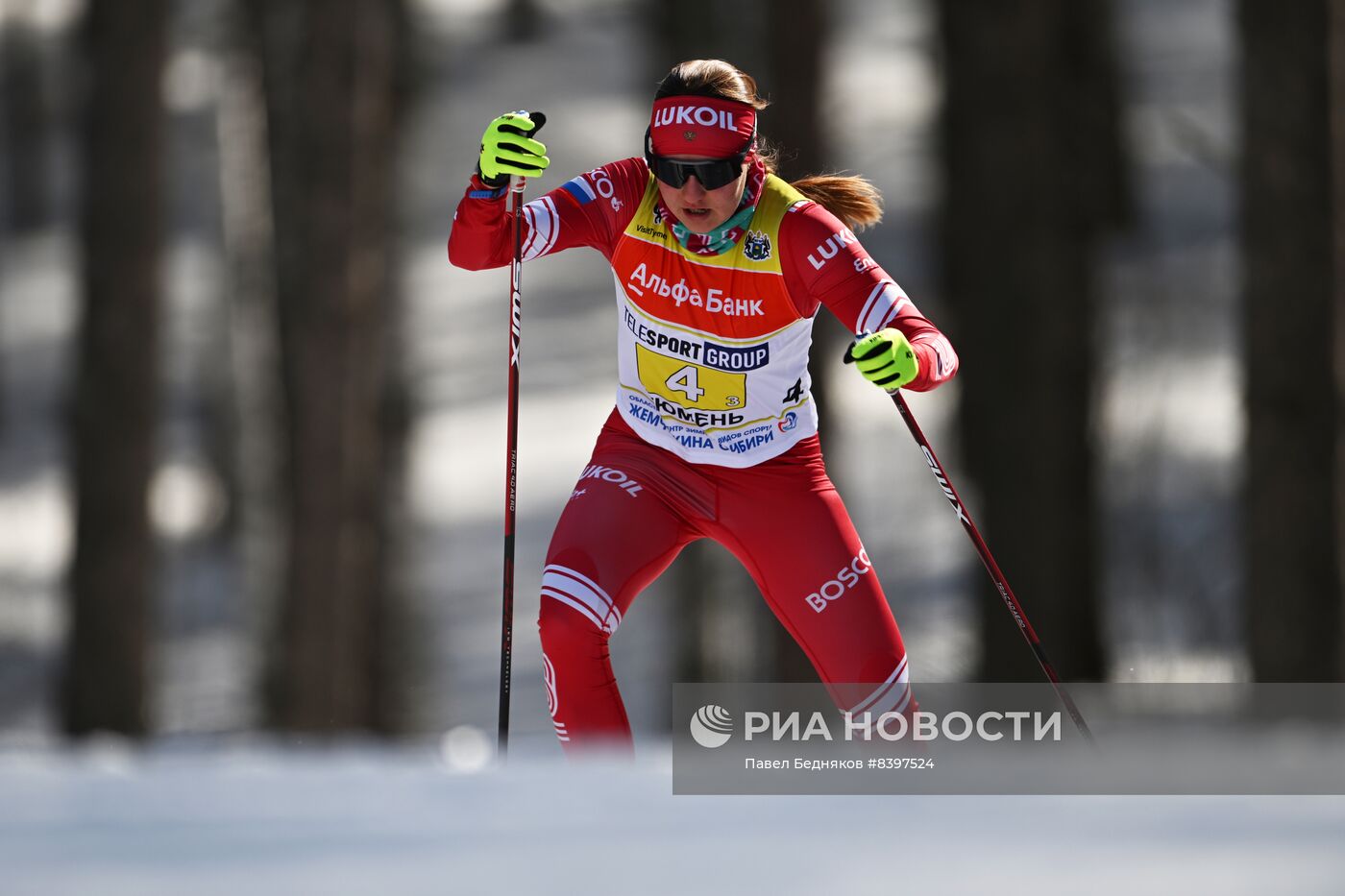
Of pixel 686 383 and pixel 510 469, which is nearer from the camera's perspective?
pixel 686 383

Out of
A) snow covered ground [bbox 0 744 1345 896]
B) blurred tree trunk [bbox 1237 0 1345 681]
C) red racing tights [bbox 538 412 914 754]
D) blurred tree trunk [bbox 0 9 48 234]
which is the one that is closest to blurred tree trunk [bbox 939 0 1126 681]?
blurred tree trunk [bbox 1237 0 1345 681]

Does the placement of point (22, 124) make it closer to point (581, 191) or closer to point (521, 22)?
point (521, 22)

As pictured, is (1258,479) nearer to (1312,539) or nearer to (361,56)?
(1312,539)

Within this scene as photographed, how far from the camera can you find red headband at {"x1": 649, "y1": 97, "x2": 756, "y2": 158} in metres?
4.05

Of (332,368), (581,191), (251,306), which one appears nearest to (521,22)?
(251,306)

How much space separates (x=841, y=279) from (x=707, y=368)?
0.40 m

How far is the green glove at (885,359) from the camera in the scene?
3.82 m

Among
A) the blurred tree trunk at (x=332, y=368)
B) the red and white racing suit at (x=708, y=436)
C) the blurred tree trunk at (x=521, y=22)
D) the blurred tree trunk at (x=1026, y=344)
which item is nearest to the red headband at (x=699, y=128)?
the red and white racing suit at (x=708, y=436)

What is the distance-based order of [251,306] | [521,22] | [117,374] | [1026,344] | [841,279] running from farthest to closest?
[521,22] < [251,306] < [117,374] < [1026,344] < [841,279]

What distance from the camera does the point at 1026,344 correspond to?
8.66 meters

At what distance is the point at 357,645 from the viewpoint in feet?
27.7

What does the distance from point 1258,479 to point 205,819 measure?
5.76m

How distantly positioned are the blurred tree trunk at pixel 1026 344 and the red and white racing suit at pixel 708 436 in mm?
4261

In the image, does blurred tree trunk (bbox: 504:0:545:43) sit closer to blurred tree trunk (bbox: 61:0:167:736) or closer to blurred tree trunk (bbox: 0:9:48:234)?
blurred tree trunk (bbox: 0:9:48:234)
